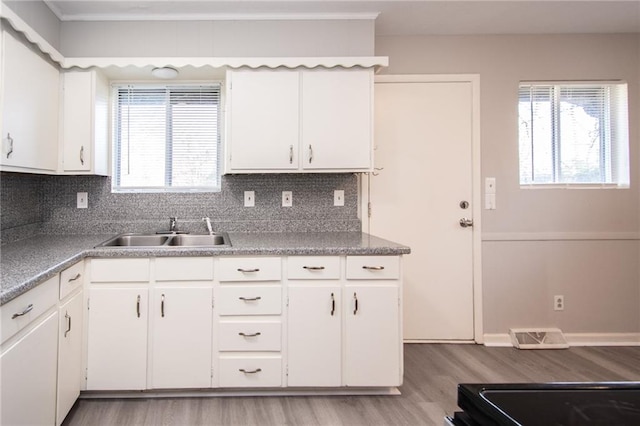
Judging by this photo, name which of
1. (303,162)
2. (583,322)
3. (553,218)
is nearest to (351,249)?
(303,162)

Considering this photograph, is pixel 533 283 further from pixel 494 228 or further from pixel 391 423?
pixel 391 423

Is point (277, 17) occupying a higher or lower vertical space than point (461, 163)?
higher

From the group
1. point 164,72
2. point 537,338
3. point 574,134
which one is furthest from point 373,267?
point 574,134

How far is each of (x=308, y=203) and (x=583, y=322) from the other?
2420 mm

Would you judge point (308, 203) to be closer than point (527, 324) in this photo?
Yes

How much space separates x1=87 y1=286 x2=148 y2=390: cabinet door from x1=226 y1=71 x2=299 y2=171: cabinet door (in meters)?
1.01

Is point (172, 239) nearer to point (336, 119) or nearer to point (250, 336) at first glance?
point (250, 336)

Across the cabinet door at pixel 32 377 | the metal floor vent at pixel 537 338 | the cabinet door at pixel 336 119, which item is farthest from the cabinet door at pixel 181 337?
the metal floor vent at pixel 537 338

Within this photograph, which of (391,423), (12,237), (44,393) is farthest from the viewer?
(12,237)

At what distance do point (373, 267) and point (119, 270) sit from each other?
4.56 ft

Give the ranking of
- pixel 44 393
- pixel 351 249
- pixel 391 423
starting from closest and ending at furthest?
pixel 44 393 → pixel 391 423 → pixel 351 249

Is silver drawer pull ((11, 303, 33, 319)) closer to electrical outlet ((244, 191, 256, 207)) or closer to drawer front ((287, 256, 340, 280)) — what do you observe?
drawer front ((287, 256, 340, 280))

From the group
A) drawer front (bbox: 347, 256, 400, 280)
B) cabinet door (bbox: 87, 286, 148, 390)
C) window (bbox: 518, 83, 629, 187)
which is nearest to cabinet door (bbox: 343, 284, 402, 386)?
drawer front (bbox: 347, 256, 400, 280)

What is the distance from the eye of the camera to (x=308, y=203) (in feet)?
8.68
